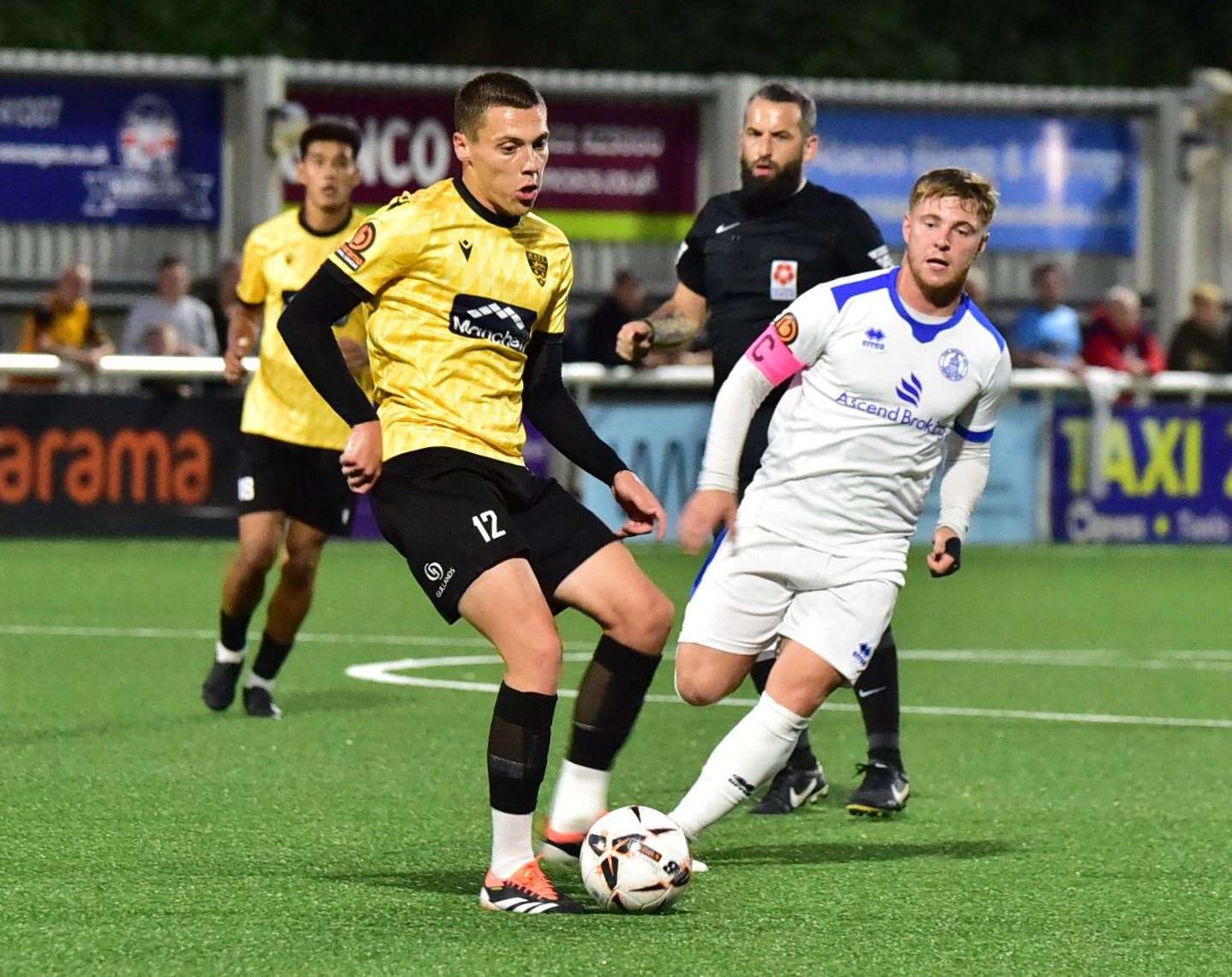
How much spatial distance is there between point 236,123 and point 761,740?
14319mm

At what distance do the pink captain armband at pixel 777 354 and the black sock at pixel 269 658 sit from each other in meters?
3.40

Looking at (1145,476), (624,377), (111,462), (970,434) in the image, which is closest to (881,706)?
(970,434)

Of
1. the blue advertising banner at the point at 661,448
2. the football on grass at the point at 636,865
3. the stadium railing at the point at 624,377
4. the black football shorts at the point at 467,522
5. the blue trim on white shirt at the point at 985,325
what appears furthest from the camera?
the blue advertising banner at the point at 661,448

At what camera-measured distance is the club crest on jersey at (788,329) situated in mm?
6805

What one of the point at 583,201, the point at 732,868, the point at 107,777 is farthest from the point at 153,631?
the point at 583,201

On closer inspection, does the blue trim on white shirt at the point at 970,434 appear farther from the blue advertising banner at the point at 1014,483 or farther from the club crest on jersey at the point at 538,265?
the blue advertising banner at the point at 1014,483

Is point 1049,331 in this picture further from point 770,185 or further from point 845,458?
point 845,458

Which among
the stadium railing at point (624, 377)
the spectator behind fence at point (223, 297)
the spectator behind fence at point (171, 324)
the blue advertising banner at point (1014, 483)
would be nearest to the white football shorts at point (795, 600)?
the stadium railing at point (624, 377)

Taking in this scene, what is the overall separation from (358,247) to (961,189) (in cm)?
161

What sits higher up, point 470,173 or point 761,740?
point 470,173

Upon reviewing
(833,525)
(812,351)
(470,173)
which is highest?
(470,173)

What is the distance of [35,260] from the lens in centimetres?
2003

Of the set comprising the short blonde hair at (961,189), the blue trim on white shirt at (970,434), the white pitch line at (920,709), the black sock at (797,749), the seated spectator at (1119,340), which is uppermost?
the short blonde hair at (961,189)

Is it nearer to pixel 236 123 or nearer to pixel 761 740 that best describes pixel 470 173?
pixel 761 740
